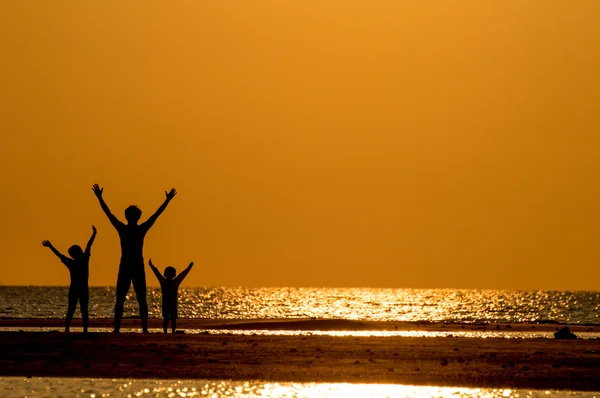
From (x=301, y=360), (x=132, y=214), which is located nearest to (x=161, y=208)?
(x=132, y=214)

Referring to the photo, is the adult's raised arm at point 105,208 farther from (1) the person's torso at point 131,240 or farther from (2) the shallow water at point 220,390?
(2) the shallow water at point 220,390

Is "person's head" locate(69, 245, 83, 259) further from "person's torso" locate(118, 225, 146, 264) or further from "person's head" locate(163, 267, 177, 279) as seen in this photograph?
"person's head" locate(163, 267, 177, 279)

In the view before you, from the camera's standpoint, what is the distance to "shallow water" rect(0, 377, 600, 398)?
2380 centimetres

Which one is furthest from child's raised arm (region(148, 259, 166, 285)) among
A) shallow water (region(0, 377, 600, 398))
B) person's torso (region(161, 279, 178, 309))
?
shallow water (region(0, 377, 600, 398))

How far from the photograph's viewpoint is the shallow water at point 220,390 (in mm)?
23797

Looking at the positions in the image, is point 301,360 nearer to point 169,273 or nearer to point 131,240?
point 131,240

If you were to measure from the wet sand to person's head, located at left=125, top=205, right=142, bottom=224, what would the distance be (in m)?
3.44

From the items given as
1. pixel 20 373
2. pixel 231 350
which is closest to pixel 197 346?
pixel 231 350

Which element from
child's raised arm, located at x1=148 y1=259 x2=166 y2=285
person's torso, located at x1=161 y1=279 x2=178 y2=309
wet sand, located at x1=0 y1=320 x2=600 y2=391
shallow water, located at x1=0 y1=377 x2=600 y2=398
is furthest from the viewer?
person's torso, located at x1=161 y1=279 x2=178 y2=309

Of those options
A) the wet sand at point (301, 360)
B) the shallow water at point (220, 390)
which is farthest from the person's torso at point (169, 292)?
the shallow water at point (220, 390)

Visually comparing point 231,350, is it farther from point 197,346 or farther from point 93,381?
point 93,381

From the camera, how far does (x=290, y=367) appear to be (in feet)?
92.2

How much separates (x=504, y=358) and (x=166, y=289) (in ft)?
37.5

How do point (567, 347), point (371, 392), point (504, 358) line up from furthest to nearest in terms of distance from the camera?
point (567, 347), point (504, 358), point (371, 392)
